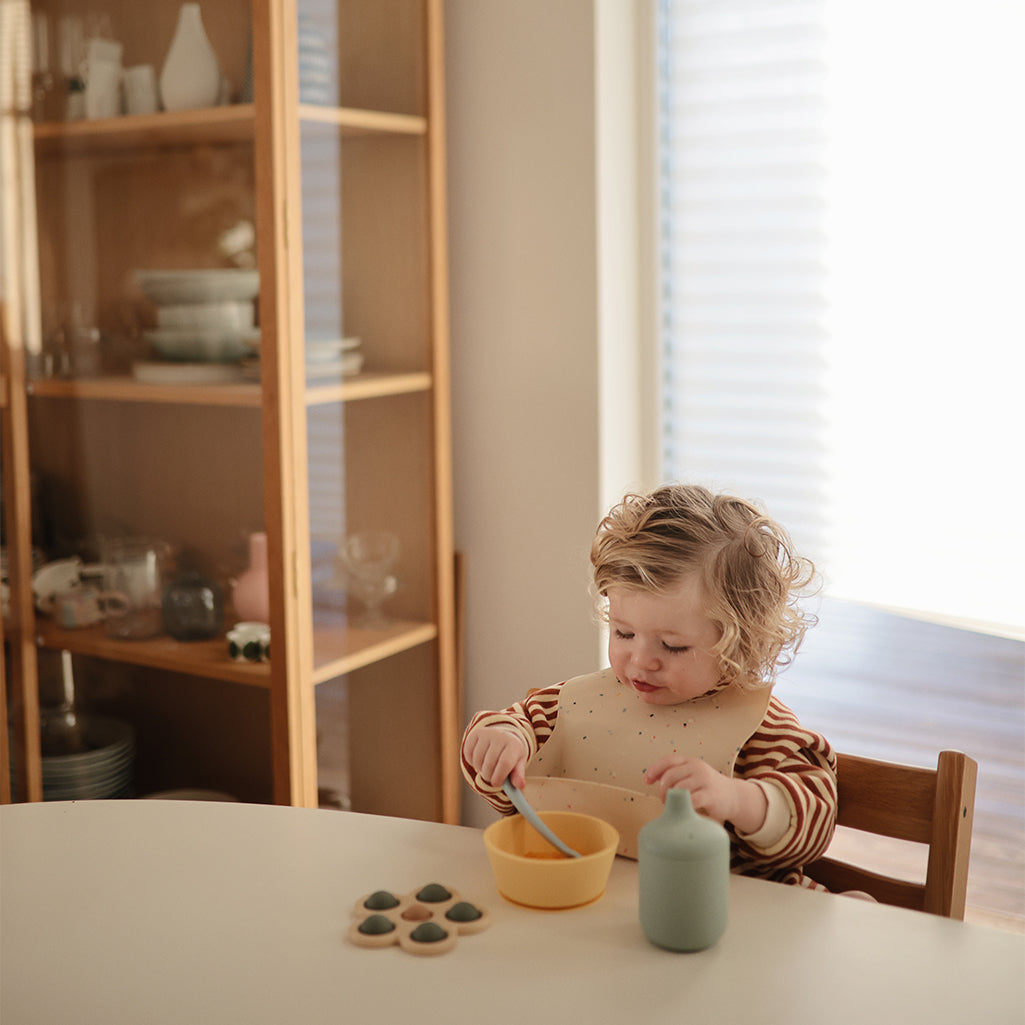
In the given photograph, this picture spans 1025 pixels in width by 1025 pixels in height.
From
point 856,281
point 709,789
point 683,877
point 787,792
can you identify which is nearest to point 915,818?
point 787,792

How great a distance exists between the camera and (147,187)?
2.14 m

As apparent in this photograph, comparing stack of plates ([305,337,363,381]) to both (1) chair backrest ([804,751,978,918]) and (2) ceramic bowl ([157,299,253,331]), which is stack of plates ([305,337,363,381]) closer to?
(2) ceramic bowl ([157,299,253,331])

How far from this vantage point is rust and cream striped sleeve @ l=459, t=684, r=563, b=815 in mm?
1332

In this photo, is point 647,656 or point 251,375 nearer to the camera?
point 647,656

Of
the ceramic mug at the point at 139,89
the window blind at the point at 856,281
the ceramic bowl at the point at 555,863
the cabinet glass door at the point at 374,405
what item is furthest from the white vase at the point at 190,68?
the ceramic bowl at the point at 555,863

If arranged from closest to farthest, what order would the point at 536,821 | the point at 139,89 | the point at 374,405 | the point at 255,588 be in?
the point at 536,821 → the point at 139,89 → the point at 255,588 → the point at 374,405

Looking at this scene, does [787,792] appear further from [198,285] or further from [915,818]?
[198,285]

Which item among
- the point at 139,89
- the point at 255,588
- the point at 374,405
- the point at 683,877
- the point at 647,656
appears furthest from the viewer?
the point at 374,405

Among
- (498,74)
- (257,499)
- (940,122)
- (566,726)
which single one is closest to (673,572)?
(566,726)

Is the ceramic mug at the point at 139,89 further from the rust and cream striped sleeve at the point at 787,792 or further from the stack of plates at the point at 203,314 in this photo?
the rust and cream striped sleeve at the point at 787,792

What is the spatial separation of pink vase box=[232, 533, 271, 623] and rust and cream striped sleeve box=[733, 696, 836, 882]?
1.12 meters

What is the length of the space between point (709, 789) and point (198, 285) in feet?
4.57

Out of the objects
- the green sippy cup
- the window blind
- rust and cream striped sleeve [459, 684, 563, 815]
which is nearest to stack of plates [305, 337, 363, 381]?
the window blind

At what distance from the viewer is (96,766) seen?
2.26m
